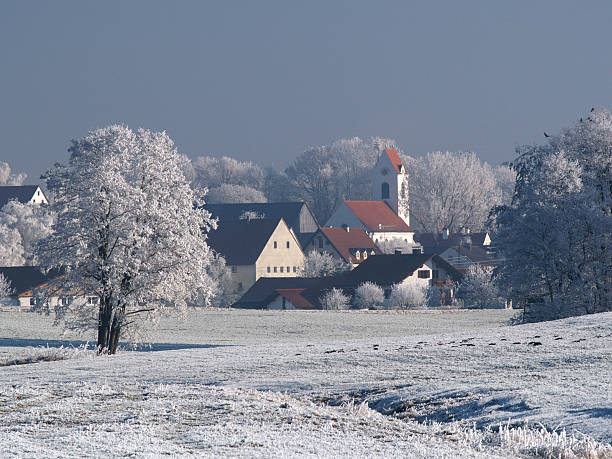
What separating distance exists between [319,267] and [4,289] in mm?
42300

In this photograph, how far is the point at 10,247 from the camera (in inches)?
4899

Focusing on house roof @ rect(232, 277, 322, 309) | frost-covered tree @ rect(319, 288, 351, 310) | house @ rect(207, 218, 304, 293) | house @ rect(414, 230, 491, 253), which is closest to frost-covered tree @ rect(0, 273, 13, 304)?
house roof @ rect(232, 277, 322, 309)

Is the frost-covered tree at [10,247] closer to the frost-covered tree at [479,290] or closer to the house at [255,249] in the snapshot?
the house at [255,249]

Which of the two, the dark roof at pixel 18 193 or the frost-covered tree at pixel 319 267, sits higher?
the dark roof at pixel 18 193

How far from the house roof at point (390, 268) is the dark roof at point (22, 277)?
34884 millimetres

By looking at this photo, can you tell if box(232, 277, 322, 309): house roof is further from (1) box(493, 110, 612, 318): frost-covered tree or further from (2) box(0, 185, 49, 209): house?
(2) box(0, 185, 49, 209): house

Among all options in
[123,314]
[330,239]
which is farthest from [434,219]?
[123,314]

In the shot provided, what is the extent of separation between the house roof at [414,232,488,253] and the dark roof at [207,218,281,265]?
34.5m

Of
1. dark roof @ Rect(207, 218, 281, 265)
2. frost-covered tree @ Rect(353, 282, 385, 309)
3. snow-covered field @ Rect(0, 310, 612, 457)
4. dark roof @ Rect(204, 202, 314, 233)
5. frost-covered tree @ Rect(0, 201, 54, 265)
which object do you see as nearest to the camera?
snow-covered field @ Rect(0, 310, 612, 457)

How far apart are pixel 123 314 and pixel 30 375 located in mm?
18115

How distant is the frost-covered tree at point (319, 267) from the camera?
125969 millimetres

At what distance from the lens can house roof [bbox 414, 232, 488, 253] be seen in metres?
161

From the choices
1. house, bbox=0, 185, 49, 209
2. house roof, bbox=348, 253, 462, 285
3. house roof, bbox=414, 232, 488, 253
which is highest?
house, bbox=0, 185, 49, 209

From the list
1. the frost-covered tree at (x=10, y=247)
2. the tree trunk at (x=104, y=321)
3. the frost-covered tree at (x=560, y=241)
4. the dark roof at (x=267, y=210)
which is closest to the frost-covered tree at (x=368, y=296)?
the frost-covered tree at (x=560, y=241)
